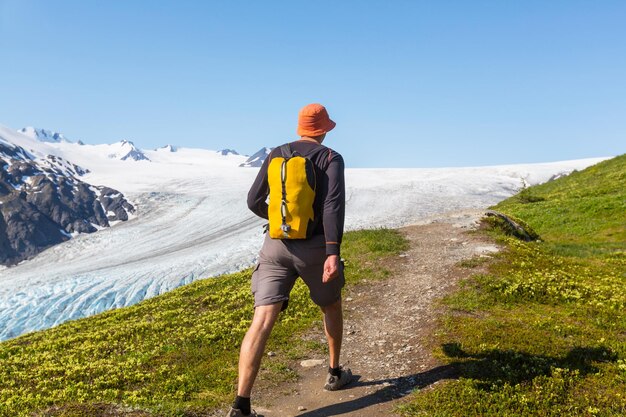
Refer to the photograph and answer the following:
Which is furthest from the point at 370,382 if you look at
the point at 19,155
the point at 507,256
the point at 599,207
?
the point at 19,155

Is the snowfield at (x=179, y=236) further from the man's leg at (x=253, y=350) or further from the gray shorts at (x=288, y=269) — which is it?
the man's leg at (x=253, y=350)

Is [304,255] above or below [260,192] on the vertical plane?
below

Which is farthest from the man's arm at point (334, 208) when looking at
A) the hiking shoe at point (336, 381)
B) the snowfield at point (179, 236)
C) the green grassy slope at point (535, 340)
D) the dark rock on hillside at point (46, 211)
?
the dark rock on hillside at point (46, 211)

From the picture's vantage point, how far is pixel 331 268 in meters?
5.38

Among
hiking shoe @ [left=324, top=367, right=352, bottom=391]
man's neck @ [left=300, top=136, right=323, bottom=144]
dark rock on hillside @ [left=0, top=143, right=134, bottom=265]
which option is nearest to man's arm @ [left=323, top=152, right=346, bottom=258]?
man's neck @ [left=300, top=136, right=323, bottom=144]

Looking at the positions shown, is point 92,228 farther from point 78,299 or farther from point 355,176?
point 78,299

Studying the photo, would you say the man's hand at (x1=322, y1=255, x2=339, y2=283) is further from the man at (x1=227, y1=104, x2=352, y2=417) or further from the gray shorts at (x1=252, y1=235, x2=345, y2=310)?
the gray shorts at (x1=252, y1=235, x2=345, y2=310)

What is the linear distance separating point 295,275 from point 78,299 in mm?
53221

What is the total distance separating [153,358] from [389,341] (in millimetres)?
4371

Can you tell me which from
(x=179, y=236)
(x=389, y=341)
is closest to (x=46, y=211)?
(x=179, y=236)

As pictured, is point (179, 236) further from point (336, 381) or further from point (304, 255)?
point (304, 255)

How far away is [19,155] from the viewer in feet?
640

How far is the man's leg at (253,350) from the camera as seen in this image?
5.38m

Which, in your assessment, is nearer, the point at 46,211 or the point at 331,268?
the point at 331,268
